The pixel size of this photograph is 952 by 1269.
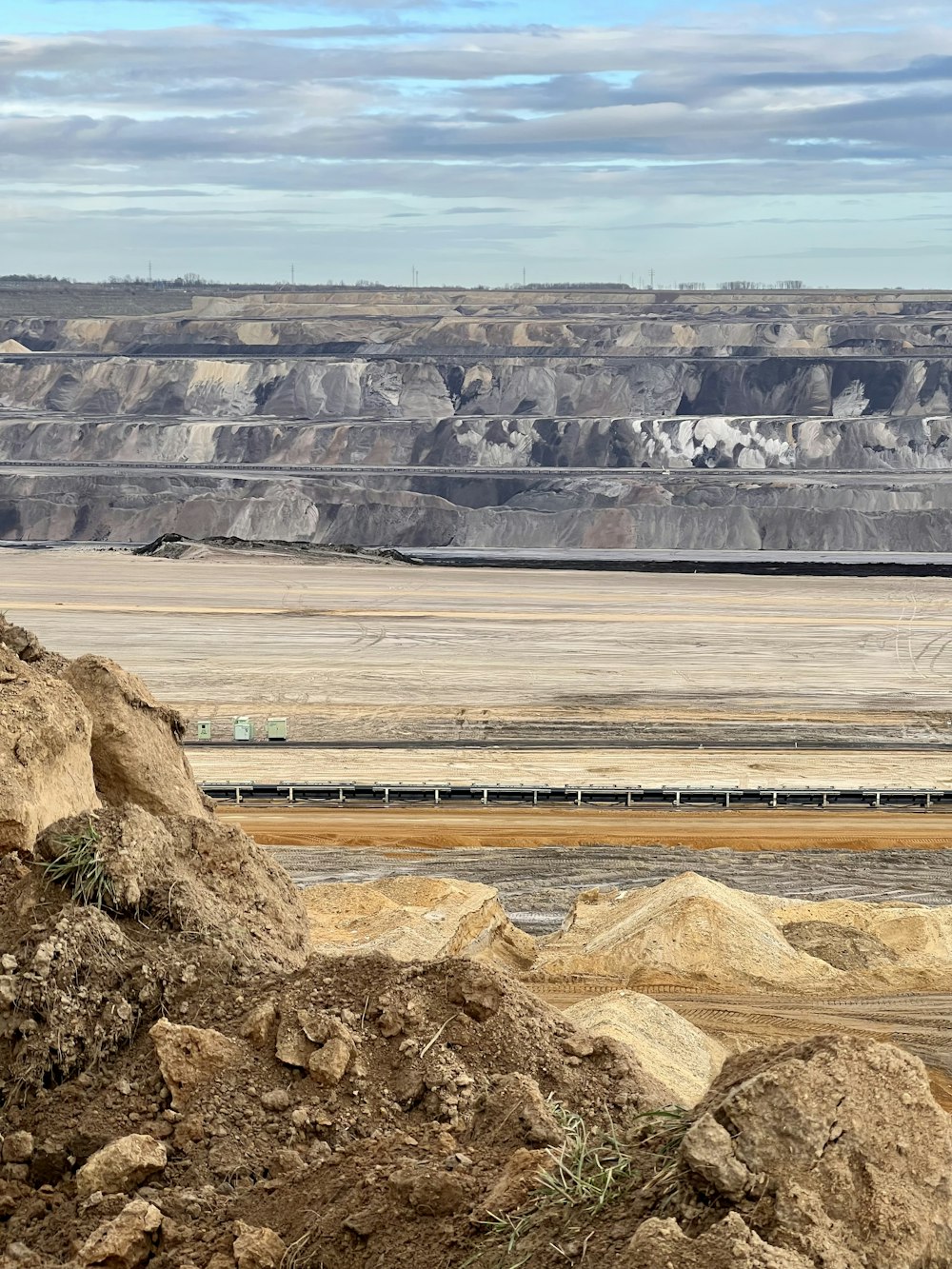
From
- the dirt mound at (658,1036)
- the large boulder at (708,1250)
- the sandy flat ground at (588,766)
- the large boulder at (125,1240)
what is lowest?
the sandy flat ground at (588,766)

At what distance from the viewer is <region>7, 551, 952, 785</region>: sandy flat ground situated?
3044 centimetres

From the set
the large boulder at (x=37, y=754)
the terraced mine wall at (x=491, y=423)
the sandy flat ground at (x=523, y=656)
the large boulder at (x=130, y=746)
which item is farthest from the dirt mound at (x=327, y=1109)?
the terraced mine wall at (x=491, y=423)

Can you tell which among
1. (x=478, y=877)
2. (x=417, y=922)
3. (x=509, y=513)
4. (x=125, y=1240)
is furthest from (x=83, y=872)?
(x=509, y=513)

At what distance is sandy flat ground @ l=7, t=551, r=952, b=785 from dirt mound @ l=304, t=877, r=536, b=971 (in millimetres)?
8535

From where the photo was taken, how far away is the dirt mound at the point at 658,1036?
11.1 meters

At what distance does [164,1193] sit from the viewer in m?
6.05

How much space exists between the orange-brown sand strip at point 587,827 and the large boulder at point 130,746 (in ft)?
34.9

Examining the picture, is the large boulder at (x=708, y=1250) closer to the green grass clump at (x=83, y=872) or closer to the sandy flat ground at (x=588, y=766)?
the green grass clump at (x=83, y=872)

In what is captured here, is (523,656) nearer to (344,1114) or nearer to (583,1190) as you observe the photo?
(344,1114)

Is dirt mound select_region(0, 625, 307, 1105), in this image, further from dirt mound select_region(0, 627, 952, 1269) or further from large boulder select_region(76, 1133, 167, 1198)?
large boulder select_region(76, 1133, 167, 1198)

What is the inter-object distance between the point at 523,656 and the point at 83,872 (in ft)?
111

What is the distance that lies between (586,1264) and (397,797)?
72.0 feet

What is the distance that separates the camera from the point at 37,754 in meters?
10.5

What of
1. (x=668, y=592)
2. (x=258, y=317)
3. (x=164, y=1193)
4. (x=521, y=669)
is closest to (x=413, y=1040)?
(x=164, y=1193)
